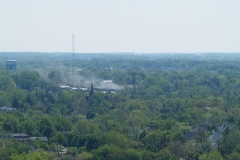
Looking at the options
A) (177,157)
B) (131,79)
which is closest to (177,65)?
(131,79)

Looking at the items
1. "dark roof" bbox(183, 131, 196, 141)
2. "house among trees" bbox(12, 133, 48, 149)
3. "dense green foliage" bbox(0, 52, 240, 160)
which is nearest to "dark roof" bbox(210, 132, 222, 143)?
"dense green foliage" bbox(0, 52, 240, 160)

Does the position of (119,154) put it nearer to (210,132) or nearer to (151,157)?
(151,157)

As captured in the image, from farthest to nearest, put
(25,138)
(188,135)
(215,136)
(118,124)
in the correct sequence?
1. (118,124)
2. (188,135)
3. (215,136)
4. (25,138)

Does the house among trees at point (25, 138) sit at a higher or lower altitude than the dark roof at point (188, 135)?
higher

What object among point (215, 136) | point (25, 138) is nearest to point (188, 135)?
point (215, 136)

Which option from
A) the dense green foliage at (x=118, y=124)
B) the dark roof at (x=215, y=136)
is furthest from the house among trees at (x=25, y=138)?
the dark roof at (x=215, y=136)

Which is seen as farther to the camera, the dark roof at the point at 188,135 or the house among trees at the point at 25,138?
the dark roof at the point at 188,135

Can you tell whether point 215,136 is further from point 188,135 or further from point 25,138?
point 25,138

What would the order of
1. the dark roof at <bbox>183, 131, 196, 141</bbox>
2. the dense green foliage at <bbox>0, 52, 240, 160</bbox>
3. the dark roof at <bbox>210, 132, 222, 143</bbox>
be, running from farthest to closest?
the dark roof at <bbox>183, 131, 196, 141</bbox>
the dark roof at <bbox>210, 132, 222, 143</bbox>
the dense green foliage at <bbox>0, 52, 240, 160</bbox>

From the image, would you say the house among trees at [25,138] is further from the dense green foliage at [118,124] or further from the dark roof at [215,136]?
the dark roof at [215,136]

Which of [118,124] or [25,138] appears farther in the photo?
[118,124]

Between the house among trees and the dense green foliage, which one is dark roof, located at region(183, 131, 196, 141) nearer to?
the dense green foliage
